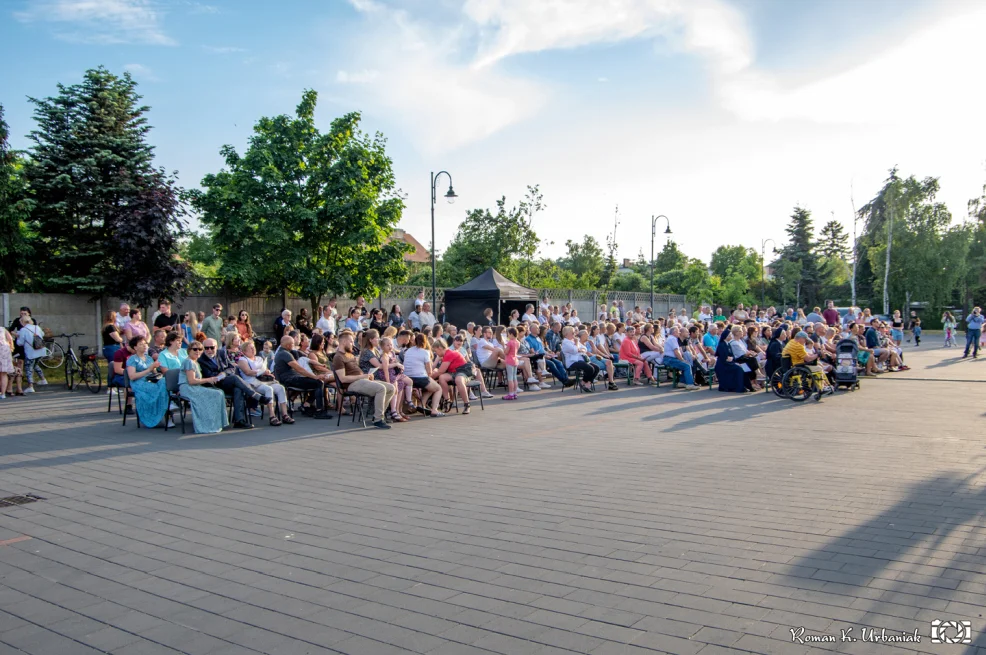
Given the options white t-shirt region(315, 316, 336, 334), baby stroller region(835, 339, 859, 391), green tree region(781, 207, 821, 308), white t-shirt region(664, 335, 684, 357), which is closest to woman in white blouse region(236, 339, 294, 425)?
white t-shirt region(315, 316, 336, 334)

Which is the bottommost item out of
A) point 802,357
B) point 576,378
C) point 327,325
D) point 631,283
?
point 576,378

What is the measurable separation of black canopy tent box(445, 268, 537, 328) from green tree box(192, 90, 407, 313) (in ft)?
8.30

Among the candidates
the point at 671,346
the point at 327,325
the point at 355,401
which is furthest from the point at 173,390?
the point at 671,346

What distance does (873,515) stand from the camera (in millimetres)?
5727

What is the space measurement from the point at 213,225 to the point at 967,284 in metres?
54.5

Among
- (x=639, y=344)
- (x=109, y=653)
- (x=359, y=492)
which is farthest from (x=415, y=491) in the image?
(x=639, y=344)

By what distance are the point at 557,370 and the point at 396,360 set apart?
4710 millimetres

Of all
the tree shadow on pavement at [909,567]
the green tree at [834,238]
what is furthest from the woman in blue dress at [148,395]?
the green tree at [834,238]

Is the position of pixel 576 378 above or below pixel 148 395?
below

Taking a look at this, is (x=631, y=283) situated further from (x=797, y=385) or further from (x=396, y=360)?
(x=396, y=360)

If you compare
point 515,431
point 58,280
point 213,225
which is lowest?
point 515,431

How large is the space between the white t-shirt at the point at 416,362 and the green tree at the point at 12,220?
1373cm

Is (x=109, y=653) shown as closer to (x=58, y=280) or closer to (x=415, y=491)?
(x=415, y=491)

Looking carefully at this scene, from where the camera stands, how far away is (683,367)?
16016mm
